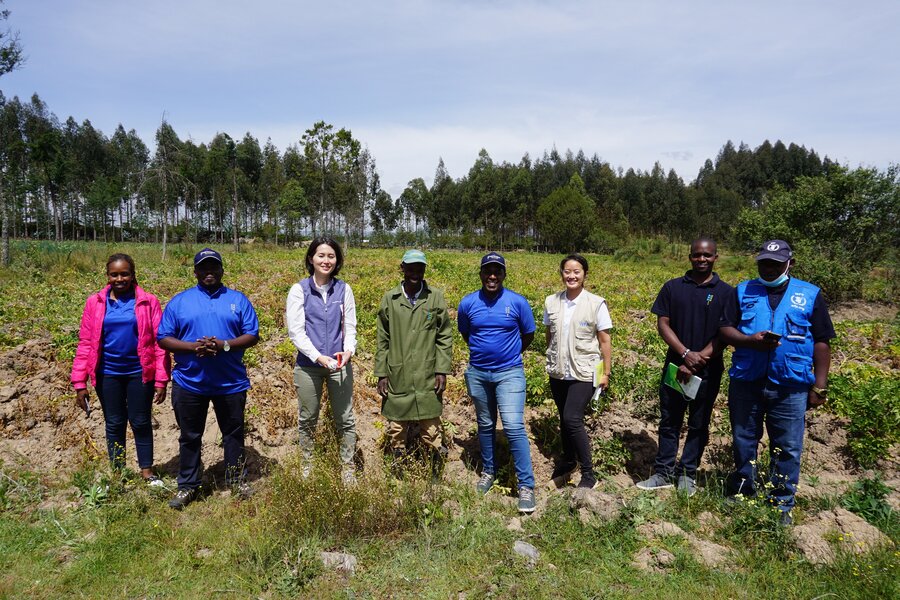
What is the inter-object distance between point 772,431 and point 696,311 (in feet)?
3.49

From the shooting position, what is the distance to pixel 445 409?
580cm

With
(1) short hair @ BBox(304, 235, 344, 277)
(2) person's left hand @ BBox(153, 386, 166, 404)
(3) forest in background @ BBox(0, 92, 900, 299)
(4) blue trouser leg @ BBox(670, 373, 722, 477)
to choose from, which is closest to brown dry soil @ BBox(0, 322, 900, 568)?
(4) blue trouser leg @ BBox(670, 373, 722, 477)

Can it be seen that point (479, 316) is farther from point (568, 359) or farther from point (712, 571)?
point (712, 571)

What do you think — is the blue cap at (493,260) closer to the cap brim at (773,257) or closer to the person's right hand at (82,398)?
the cap brim at (773,257)

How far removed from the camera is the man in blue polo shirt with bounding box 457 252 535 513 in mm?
4074

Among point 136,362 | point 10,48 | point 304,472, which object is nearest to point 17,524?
point 136,362

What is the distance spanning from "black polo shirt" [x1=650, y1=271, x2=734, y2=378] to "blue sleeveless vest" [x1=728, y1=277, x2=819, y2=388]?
246mm

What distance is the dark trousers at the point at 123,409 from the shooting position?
3959 mm

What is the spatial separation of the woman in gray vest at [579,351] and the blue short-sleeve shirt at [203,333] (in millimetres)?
2717

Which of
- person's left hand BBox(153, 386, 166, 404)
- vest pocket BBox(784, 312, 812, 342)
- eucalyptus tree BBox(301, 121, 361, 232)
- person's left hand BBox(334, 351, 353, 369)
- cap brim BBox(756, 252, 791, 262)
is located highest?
eucalyptus tree BBox(301, 121, 361, 232)

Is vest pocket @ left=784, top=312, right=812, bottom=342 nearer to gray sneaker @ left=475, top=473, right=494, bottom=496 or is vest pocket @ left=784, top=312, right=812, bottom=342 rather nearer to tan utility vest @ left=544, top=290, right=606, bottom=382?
tan utility vest @ left=544, top=290, right=606, bottom=382

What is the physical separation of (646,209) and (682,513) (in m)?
64.9

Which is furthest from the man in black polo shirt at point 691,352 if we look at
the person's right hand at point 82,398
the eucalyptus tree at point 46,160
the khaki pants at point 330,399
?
the eucalyptus tree at point 46,160

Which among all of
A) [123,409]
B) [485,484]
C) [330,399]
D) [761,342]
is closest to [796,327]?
[761,342]
